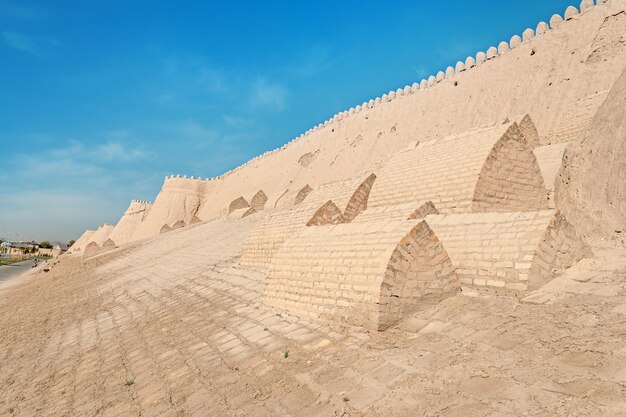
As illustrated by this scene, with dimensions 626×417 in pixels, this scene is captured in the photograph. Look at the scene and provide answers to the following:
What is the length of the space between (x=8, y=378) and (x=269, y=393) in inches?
180

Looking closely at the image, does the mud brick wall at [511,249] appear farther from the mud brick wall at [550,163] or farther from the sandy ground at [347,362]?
the mud brick wall at [550,163]

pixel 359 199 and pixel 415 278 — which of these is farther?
pixel 359 199

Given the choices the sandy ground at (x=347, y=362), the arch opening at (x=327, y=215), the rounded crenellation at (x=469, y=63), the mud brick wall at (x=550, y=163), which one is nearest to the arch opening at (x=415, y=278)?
the sandy ground at (x=347, y=362)

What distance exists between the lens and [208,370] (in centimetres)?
416

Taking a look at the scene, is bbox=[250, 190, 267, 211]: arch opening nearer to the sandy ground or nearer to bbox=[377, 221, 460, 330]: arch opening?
the sandy ground

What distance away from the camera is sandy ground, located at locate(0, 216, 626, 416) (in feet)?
8.57

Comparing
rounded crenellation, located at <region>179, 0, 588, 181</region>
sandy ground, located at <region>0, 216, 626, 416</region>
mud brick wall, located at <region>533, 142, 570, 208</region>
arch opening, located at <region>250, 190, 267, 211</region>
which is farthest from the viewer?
arch opening, located at <region>250, 190, 267, 211</region>

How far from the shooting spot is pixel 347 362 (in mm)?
3566

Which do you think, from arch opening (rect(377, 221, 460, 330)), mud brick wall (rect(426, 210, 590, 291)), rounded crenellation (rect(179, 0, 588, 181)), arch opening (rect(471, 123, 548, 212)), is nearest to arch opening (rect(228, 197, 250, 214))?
rounded crenellation (rect(179, 0, 588, 181))

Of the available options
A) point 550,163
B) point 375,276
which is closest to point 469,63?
point 550,163

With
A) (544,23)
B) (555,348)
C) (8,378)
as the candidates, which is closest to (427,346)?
(555,348)

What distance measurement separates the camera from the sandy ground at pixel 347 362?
2.61m

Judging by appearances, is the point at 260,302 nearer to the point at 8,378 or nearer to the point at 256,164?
the point at 8,378

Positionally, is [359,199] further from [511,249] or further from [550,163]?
[511,249]
